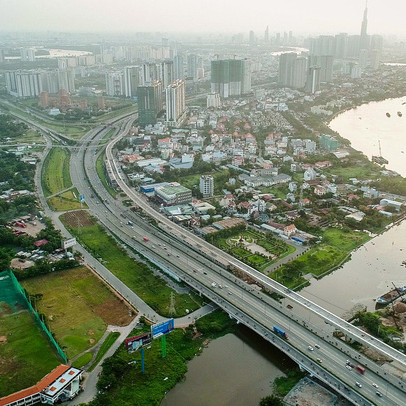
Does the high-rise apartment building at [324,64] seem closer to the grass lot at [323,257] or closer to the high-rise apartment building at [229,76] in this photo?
the high-rise apartment building at [229,76]

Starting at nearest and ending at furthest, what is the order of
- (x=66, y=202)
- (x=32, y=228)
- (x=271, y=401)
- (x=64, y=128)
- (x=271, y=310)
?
1. (x=271, y=401)
2. (x=271, y=310)
3. (x=32, y=228)
4. (x=66, y=202)
5. (x=64, y=128)

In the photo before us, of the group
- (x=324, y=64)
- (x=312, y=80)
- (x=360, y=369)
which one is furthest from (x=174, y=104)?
(x=360, y=369)

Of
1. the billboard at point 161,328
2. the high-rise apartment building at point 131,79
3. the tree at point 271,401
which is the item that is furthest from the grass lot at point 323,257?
the high-rise apartment building at point 131,79

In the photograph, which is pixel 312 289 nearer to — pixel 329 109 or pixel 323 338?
pixel 323 338

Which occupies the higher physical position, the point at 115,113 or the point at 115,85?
the point at 115,85

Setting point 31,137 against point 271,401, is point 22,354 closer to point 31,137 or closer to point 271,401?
point 271,401

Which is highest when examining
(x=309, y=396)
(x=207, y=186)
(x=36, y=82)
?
(x=36, y=82)

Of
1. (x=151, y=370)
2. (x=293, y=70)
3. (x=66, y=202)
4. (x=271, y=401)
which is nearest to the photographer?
(x=271, y=401)

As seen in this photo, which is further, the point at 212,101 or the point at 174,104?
the point at 212,101
